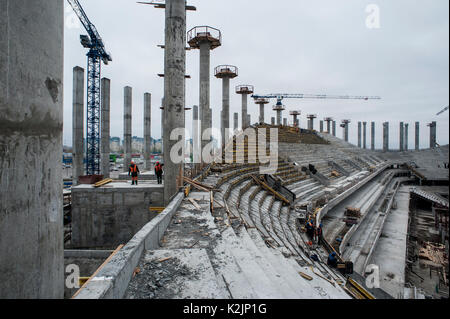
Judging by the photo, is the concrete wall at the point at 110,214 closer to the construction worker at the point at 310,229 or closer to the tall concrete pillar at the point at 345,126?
the construction worker at the point at 310,229

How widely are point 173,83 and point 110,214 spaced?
637cm

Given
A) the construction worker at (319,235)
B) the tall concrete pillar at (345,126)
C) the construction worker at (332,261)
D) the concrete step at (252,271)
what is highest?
the tall concrete pillar at (345,126)

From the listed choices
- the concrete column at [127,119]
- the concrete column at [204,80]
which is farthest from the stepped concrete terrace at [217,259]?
the concrete column at [127,119]

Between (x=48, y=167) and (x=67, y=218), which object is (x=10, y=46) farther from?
(x=67, y=218)

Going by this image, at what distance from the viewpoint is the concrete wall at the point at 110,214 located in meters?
10.7

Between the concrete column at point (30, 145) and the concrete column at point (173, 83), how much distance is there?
7.41m

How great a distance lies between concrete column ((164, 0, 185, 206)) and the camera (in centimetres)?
980

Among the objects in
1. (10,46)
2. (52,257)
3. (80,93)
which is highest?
(80,93)

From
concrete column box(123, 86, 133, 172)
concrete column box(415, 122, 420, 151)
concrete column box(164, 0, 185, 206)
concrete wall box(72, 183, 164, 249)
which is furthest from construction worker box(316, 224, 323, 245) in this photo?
concrete column box(415, 122, 420, 151)

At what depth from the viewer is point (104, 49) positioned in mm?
34469

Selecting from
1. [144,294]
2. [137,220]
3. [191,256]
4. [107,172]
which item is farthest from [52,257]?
[107,172]

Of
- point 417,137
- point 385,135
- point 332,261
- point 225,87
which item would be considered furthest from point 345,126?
point 332,261

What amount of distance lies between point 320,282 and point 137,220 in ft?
26.8

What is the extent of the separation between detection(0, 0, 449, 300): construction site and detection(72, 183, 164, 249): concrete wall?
1.8 inches
